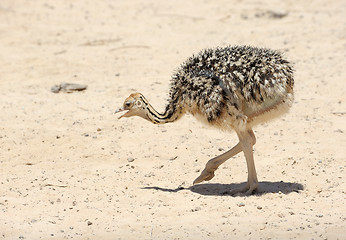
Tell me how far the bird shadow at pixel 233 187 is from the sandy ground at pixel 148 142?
25mm

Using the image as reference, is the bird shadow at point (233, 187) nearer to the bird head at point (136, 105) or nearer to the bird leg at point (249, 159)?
the bird leg at point (249, 159)

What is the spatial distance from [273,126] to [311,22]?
6150mm

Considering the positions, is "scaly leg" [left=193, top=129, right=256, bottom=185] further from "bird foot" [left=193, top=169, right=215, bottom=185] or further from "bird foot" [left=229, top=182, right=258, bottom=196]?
"bird foot" [left=229, top=182, right=258, bottom=196]

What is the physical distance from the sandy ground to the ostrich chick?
2.78 ft

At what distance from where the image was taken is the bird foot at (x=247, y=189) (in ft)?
22.9

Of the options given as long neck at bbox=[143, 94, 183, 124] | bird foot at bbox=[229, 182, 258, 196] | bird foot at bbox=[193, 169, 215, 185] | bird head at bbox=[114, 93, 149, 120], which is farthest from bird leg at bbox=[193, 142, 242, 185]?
bird head at bbox=[114, 93, 149, 120]

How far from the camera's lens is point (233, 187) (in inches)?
289

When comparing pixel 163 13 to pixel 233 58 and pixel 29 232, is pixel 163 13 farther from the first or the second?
pixel 29 232

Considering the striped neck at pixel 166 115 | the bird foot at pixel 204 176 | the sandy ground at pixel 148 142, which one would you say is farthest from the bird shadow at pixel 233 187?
the striped neck at pixel 166 115

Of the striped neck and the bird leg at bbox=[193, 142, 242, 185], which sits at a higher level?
the striped neck

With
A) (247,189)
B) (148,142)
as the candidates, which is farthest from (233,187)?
(148,142)

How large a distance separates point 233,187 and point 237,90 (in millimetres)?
1362

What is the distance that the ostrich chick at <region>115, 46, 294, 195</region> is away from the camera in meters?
6.62

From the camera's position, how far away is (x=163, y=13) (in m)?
15.7
